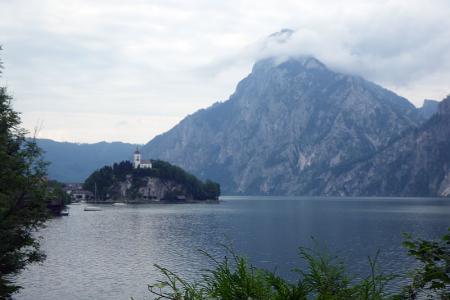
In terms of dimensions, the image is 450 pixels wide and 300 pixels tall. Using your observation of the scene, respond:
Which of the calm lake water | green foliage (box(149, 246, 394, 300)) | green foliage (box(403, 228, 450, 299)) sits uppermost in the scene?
green foliage (box(403, 228, 450, 299))

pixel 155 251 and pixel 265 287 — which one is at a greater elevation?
pixel 265 287

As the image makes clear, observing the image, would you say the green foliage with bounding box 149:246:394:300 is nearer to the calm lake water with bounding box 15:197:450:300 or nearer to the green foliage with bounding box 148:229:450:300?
the green foliage with bounding box 148:229:450:300

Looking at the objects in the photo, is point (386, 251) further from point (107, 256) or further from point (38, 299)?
point (38, 299)

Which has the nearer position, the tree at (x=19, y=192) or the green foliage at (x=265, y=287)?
the green foliage at (x=265, y=287)

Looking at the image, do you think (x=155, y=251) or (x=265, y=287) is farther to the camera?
(x=155, y=251)

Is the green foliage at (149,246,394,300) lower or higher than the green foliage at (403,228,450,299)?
lower

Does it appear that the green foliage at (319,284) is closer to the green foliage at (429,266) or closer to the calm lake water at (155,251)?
the green foliage at (429,266)

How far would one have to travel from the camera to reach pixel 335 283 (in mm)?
11297

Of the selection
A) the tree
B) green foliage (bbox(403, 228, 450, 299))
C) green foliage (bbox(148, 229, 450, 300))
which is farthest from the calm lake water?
green foliage (bbox(403, 228, 450, 299))

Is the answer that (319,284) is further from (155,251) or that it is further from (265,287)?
(155,251)

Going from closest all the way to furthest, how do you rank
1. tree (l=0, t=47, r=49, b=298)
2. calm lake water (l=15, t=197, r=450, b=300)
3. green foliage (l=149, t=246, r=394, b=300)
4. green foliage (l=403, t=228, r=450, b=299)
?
1. green foliage (l=403, t=228, r=450, b=299)
2. green foliage (l=149, t=246, r=394, b=300)
3. tree (l=0, t=47, r=49, b=298)
4. calm lake water (l=15, t=197, r=450, b=300)

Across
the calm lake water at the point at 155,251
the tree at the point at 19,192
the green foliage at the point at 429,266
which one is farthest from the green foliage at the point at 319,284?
the calm lake water at the point at 155,251

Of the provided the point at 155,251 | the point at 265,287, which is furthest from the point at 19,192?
the point at 155,251

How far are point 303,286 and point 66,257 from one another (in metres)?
80.3
